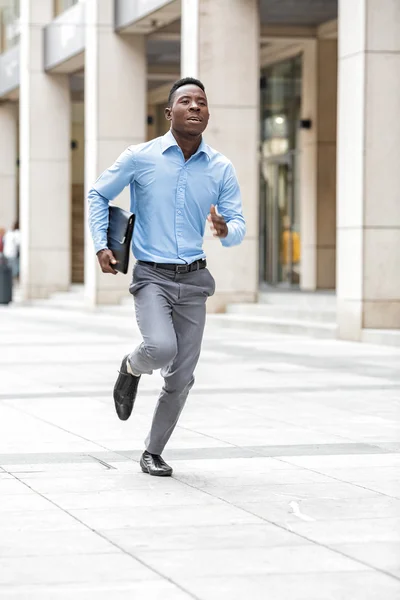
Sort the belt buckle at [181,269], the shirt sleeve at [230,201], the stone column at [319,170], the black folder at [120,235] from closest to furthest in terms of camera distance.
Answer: the black folder at [120,235]
the belt buckle at [181,269]
the shirt sleeve at [230,201]
the stone column at [319,170]

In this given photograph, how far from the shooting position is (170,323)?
22.2 ft

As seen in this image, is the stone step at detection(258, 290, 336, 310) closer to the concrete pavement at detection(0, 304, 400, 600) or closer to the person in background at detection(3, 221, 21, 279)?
the concrete pavement at detection(0, 304, 400, 600)

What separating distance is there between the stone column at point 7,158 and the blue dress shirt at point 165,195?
3641 cm

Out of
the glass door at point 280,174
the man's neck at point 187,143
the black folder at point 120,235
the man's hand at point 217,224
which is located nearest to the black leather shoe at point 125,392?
the black folder at point 120,235

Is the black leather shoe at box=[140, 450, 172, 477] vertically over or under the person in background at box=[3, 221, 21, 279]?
under

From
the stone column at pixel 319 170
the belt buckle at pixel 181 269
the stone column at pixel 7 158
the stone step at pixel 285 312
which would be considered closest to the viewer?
the belt buckle at pixel 181 269

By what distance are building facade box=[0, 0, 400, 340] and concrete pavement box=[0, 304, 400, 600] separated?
200 inches

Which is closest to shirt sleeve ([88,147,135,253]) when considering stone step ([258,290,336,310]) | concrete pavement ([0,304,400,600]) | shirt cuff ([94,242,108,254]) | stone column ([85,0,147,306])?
shirt cuff ([94,242,108,254])

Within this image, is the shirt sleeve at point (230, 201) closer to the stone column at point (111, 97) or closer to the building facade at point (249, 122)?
the building facade at point (249, 122)

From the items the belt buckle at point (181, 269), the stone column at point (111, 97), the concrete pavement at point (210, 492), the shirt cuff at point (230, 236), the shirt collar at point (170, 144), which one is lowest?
the concrete pavement at point (210, 492)

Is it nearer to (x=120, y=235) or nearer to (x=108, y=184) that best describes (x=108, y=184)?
(x=108, y=184)

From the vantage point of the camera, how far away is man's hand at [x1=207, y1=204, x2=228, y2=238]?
6.40 metres

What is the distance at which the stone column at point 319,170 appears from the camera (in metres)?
29.9

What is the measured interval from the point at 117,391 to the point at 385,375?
6.17 meters
